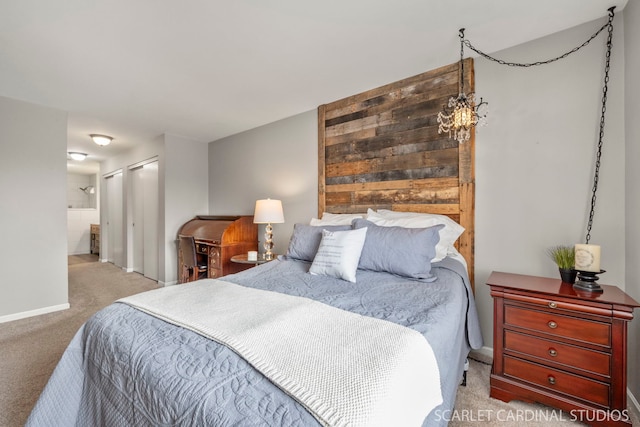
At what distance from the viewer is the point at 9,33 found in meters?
1.83

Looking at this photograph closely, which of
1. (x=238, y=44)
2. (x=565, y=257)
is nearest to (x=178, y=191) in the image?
(x=238, y=44)

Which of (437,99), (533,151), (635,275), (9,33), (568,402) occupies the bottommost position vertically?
(568,402)

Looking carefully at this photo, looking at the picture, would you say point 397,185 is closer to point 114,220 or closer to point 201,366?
point 201,366

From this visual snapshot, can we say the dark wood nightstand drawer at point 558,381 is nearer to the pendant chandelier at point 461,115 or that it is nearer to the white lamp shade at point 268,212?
the pendant chandelier at point 461,115

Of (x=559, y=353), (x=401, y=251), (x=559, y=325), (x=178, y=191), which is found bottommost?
(x=559, y=353)

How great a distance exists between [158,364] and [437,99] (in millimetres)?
2585

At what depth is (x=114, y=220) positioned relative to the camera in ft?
19.2

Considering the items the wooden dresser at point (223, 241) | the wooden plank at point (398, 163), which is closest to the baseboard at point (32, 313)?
the wooden dresser at point (223, 241)

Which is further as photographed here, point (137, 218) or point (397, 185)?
point (137, 218)

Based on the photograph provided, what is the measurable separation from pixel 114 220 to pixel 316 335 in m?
6.60

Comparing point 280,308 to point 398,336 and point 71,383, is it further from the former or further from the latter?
point 71,383

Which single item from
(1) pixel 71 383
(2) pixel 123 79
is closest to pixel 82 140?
(2) pixel 123 79

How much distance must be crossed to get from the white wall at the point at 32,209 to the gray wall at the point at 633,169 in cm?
510

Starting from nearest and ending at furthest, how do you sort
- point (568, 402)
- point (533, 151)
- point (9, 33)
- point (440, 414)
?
1. point (440, 414)
2. point (568, 402)
3. point (9, 33)
4. point (533, 151)
